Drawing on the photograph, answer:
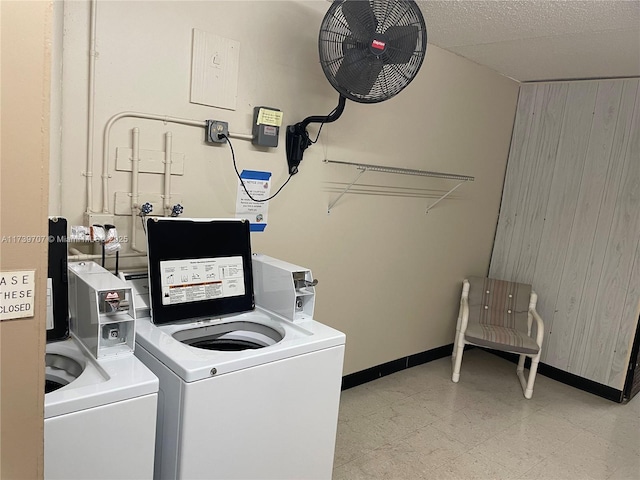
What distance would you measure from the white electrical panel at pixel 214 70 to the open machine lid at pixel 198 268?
57 centimetres

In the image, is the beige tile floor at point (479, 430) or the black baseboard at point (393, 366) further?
the black baseboard at point (393, 366)

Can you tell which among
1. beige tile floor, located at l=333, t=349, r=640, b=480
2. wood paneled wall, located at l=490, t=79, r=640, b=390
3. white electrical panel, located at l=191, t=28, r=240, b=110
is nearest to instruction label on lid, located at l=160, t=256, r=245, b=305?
white electrical panel, located at l=191, t=28, r=240, b=110

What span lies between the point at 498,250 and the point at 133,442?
11.0ft

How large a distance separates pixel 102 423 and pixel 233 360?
1.36ft

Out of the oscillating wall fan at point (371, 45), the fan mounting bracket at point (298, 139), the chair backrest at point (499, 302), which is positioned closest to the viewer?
the oscillating wall fan at point (371, 45)

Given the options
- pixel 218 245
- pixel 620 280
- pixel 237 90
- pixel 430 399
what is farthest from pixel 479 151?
pixel 218 245

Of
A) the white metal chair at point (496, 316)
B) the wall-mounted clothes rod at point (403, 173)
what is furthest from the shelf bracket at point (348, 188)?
the white metal chair at point (496, 316)

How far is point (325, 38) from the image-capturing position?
2.06 metres

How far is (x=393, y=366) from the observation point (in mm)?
3406

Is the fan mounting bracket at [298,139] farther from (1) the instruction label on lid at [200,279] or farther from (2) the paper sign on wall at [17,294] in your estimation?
(2) the paper sign on wall at [17,294]

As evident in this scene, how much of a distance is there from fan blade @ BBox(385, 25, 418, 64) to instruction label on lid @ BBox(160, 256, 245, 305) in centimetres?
112

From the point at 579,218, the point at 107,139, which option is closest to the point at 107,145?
the point at 107,139

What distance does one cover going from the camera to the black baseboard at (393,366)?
312cm

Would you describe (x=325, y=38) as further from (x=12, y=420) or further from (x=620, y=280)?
(x=620, y=280)
